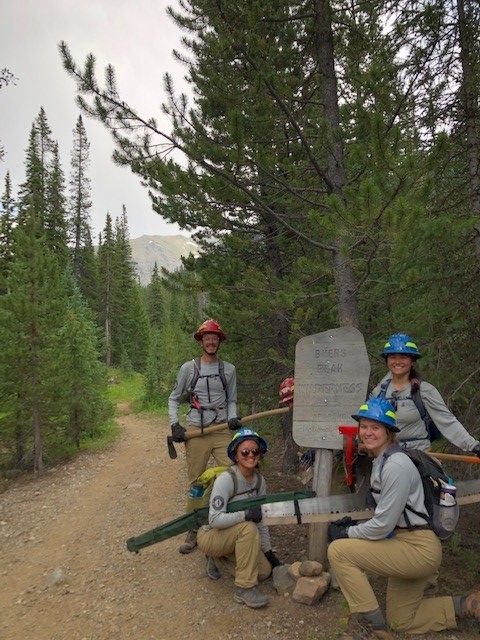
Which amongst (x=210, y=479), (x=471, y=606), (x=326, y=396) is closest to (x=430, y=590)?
(x=471, y=606)

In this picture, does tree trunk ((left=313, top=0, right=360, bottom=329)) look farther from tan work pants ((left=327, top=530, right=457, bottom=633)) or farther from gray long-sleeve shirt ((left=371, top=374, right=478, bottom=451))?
tan work pants ((left=327, top=530, right=457, bottom=633))

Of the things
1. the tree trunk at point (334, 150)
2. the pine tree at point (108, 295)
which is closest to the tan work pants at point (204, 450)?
the tree trunk at point (334, 150)

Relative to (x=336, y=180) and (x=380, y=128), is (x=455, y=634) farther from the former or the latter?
(x=336, y=180)

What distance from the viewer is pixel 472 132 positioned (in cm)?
564

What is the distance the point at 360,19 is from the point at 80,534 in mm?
9175

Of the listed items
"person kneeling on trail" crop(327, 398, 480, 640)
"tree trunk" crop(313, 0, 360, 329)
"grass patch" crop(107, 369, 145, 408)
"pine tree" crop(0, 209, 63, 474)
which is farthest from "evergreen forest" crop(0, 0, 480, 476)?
"grass patch" crop(107, 369, 145, 408)

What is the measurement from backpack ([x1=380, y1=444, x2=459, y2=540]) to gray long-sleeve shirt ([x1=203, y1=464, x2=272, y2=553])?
1795mm

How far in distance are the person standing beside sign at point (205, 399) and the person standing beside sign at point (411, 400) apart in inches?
90.7

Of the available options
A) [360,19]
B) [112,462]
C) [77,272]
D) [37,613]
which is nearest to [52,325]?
[112,462]

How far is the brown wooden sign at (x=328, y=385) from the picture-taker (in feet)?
15.6

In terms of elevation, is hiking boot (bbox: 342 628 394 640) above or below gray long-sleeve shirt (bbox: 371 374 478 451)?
below

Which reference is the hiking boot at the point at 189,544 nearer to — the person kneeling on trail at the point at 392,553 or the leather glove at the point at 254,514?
the leather glove at the point at 254,514

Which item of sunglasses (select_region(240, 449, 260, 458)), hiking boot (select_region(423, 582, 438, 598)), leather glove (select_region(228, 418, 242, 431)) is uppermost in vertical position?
leather glove (select_region(228, 418, 242, 431))

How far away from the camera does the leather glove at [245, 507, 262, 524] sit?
4.36 m
